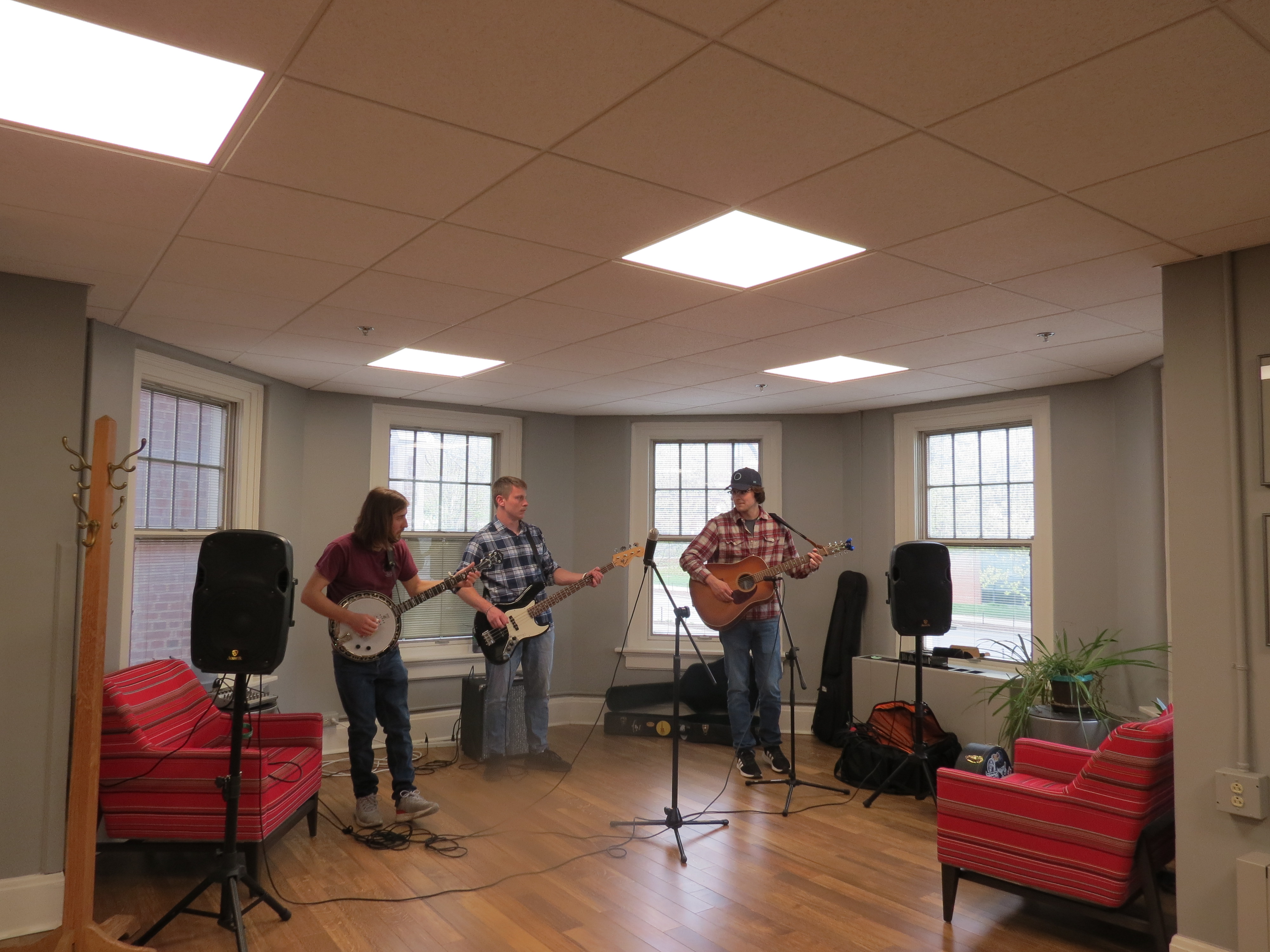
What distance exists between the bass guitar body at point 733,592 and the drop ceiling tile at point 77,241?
322 cm

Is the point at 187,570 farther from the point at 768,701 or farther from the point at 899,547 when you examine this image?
the point at 899,547

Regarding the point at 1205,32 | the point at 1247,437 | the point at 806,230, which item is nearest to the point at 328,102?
the point at 806,230

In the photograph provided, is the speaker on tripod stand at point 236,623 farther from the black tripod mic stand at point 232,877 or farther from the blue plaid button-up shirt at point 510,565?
the blue plaid button-up shirt at point 510,565

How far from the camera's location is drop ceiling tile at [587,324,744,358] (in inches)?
152

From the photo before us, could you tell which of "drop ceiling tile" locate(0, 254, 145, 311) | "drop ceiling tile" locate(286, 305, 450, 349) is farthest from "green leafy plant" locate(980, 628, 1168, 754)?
"drop ceiling tile" locate(0, 254, 145, 311)

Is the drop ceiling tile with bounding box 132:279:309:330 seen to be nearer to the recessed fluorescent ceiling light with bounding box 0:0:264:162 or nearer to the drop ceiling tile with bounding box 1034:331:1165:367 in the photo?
the recessed fluorescent ceiling light with bounding box 0:0:264:162

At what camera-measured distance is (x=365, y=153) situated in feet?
6.76

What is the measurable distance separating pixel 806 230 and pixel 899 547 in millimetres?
2333

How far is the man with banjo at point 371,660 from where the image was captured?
3857 millimetres

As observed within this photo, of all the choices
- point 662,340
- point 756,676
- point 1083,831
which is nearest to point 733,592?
point 756,676

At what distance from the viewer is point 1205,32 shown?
1.55 m

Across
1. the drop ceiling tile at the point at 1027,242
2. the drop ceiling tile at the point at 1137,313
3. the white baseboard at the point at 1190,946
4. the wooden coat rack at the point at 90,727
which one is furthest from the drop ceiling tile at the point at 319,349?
the white baseboard at the point at 1190,946

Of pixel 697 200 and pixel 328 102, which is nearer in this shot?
pixel 328 102

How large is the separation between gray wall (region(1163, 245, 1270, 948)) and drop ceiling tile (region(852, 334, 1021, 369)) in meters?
1.14
